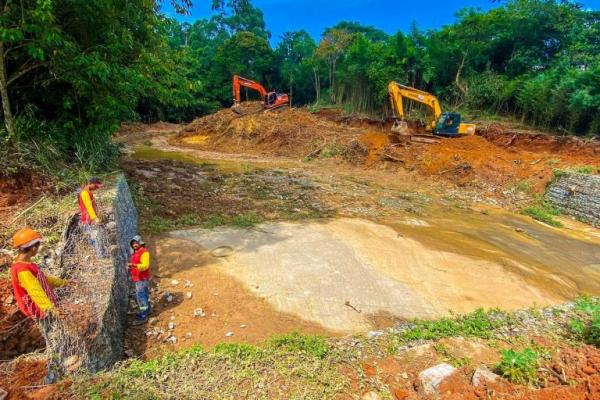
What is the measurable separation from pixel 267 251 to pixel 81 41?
18.3 ft

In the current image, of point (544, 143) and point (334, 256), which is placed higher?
point (544, 143)

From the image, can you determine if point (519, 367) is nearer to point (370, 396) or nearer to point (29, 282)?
point (370, 396)

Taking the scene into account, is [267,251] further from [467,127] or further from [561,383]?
[467,127]

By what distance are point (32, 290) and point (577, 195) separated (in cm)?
1392

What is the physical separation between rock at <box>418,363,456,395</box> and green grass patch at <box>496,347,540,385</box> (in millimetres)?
521

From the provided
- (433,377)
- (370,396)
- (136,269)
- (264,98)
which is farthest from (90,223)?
(264,98)

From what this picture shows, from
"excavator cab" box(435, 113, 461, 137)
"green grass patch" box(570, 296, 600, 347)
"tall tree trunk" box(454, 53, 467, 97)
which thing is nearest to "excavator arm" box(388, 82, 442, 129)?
"excavator cab" box(435, 113, 461, 137)

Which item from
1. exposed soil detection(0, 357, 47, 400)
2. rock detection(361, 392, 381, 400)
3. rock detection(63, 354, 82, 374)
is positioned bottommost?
rock detection(361, 392, 381, 400)

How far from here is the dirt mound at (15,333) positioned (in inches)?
148

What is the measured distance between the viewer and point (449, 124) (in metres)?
15.8

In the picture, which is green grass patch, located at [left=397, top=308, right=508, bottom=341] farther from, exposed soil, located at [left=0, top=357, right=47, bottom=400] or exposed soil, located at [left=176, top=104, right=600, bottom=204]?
exposed soil, located at [left=176, top=104, right=600, bottom=204]

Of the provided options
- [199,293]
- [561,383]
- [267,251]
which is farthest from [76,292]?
[561,383]

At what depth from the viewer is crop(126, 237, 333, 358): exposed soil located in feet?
14.9

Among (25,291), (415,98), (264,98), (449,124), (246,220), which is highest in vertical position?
(264,98)
